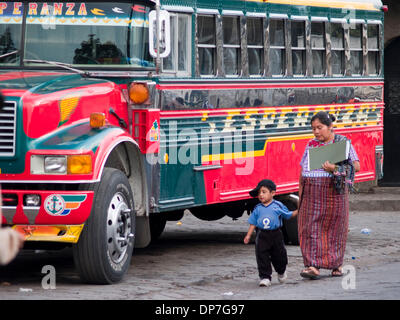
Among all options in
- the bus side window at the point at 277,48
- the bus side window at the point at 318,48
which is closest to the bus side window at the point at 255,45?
the bus side window at the point at 277,48

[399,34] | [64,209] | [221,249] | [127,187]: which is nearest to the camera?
[64,209]

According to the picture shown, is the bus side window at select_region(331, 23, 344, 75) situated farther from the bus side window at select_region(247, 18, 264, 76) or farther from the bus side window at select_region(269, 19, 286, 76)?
the bus side window at select_region(247, 18, 264, 76)

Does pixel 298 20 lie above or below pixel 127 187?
above

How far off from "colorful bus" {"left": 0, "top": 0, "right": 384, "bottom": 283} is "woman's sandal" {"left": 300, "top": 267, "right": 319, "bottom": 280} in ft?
4.32

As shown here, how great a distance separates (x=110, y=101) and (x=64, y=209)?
119cm

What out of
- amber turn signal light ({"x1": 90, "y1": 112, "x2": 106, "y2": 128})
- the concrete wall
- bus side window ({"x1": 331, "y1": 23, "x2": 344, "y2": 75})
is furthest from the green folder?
the concrete wall

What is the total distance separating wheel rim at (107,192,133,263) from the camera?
9531 mm

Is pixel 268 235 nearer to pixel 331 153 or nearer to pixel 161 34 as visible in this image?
pixel 331 153

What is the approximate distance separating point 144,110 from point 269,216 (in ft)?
4.62

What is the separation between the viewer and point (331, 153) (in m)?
10.2

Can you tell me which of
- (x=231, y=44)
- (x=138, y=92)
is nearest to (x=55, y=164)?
(x=138, y=92)
